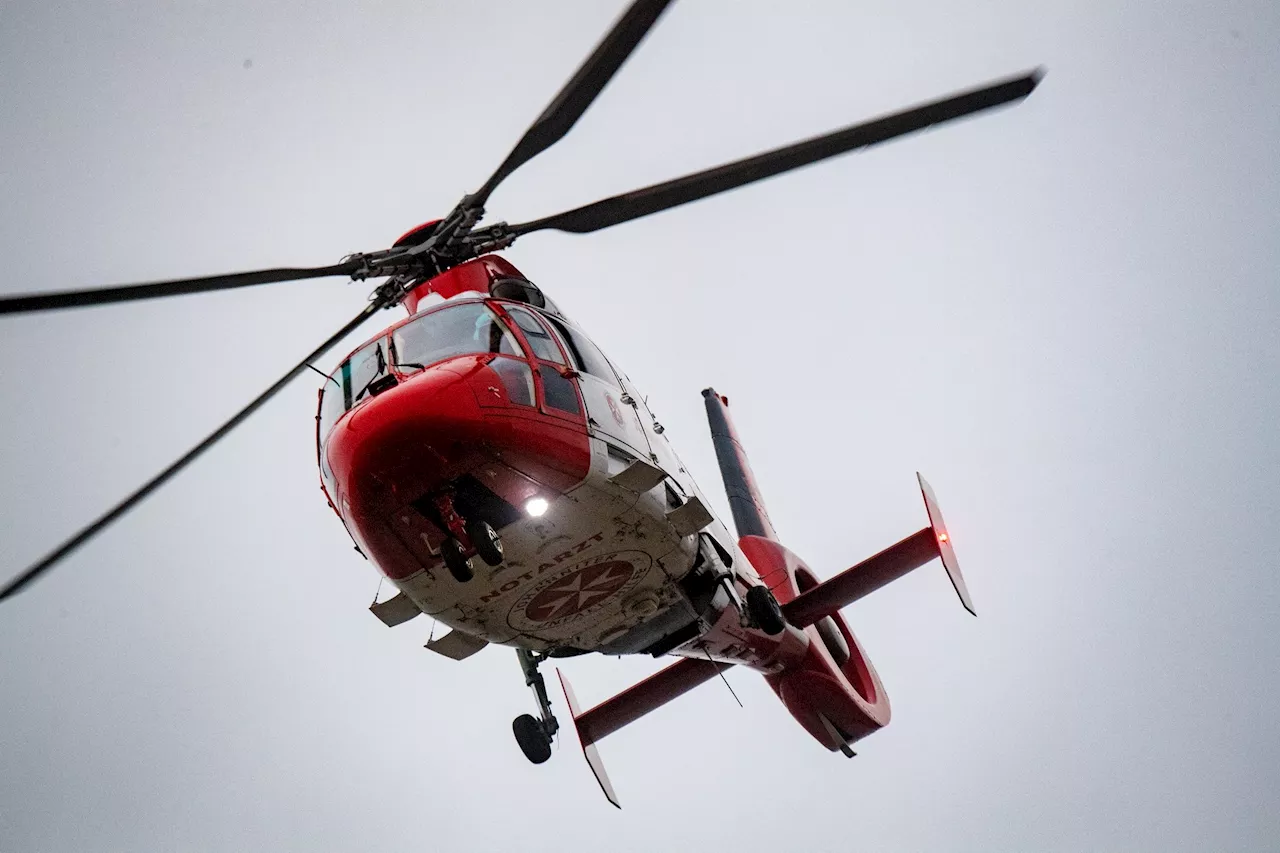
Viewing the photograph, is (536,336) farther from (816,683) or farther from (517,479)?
(816,683)

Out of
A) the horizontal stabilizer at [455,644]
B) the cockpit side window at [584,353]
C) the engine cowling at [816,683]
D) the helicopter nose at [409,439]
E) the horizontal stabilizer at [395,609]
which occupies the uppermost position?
the cockpit side window at [584,353]

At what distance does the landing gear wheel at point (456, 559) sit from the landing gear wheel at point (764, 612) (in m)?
3.54

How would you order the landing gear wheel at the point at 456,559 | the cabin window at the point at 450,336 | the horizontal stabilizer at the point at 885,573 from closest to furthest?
the landing gear wheel at the point at 456,559 → the cabin window at the point at 450,336 → the horizontal stabilizer at the point at 885,573

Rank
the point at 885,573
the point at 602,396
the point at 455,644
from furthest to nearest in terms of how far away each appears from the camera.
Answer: the point at 885,573 < the point at 455,644 < the point at 602,396

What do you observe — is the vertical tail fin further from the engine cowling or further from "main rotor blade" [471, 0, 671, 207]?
"main rotor blade" [471, 0, 671, 207]

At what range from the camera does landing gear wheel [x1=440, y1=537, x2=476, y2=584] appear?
8.99 m

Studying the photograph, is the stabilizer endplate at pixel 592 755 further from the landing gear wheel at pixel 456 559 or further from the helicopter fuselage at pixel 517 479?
the landing gear wheel at pixel 456 559

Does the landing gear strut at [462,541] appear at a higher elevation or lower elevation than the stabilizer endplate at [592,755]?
higher

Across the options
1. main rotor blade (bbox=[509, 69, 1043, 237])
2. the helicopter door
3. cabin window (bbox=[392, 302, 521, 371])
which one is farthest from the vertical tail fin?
main rotor blade (bbox=[509, 69, 1043, 237])

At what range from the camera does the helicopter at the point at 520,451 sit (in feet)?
27.2

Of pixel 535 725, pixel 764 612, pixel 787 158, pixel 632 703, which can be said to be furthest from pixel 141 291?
pixel 632 703

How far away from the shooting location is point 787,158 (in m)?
8.02

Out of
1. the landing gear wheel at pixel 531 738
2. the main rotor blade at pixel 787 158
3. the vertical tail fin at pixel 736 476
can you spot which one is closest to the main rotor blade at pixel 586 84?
the main rotor blade at pixel 787 158

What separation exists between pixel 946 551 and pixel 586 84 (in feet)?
24.4
